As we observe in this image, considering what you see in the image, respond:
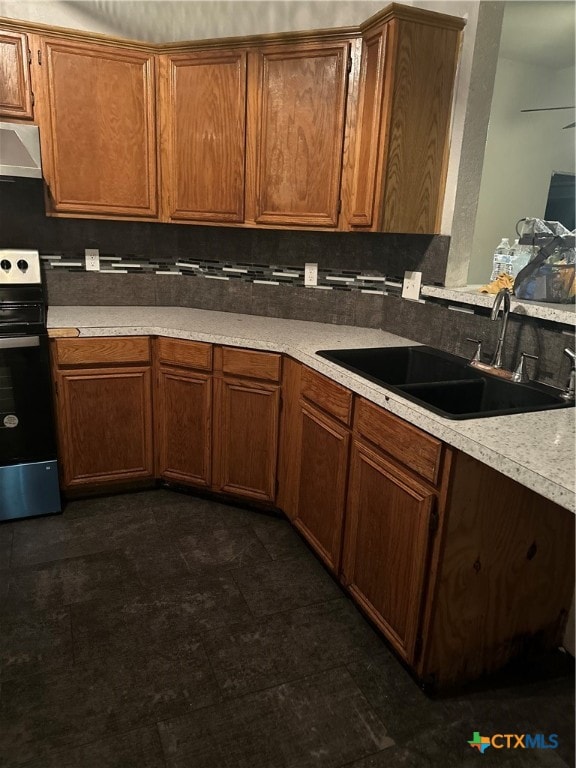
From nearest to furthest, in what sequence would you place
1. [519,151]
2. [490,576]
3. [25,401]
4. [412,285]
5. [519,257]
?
[490,576] < [519,257] < [25,401] < [412,285] < [519,151]

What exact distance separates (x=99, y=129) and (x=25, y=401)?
1.34m

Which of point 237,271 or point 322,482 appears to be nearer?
point 322,482

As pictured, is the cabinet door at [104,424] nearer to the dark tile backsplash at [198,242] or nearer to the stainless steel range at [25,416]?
the stainless steel range at [25,416]

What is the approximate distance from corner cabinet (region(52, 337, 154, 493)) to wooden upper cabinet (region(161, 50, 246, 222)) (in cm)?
76

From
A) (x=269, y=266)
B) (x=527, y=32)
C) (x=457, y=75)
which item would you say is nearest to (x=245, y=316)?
(x=269, y=266)

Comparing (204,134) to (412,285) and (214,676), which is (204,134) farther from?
(214,676)

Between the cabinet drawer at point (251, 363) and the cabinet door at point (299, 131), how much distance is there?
2.18ft

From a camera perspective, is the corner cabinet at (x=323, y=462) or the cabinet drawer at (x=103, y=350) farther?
the cabinet drawer at (x=103, y=350)

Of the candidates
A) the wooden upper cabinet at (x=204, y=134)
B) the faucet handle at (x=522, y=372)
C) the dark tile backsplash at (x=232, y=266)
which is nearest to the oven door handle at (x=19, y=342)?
the dark tile backsplash at (x=232, y=266)

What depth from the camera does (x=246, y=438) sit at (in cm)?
255

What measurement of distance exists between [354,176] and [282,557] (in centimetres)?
168

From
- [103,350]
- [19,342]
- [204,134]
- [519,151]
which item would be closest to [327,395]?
[103,350]

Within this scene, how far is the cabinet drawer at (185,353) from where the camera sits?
2.51 meters

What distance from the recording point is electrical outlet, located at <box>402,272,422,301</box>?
2500 mm
